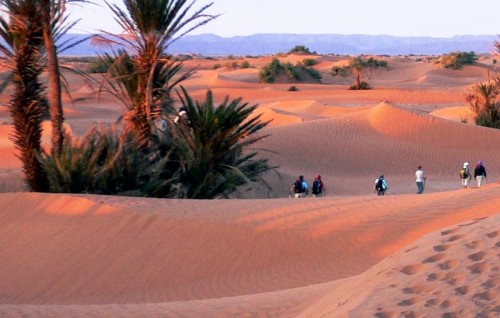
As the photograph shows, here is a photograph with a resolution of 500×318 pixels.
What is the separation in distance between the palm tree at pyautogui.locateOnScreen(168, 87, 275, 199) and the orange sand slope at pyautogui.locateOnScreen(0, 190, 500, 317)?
276 centimetres

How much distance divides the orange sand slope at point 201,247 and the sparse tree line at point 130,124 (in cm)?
179

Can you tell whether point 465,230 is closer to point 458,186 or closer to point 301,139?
point 458,186

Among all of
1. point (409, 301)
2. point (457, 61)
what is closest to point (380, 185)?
point (409, 301)

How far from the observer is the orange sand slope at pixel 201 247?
26.5 ft

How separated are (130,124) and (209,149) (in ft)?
5.66

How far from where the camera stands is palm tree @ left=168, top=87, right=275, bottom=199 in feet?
53.2

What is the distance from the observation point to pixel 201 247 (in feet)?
37.9

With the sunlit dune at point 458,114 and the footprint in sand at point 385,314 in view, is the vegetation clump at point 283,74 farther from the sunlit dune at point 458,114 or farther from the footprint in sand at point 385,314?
the footprint in sand at point 385,314

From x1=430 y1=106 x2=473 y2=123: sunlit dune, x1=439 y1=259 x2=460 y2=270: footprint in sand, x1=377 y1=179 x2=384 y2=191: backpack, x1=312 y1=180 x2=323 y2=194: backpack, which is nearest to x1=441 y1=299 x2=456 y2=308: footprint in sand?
x1=439 y1=259 x2=460 y2=270: footprint in sand

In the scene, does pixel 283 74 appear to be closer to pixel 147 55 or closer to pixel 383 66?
pixel 383 66

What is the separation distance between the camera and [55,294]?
413 inches

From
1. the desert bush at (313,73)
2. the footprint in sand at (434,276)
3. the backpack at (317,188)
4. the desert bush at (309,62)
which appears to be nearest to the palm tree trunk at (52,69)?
the backpack at (317,188)

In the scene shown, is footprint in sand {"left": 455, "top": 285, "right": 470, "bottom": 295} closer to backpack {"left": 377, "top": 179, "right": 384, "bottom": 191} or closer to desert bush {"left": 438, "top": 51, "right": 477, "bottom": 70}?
backpack {"left": 377, "top": 179, "right": 384, "bottom": 191}

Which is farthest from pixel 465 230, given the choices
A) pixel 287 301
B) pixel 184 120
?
pixel 184 120
